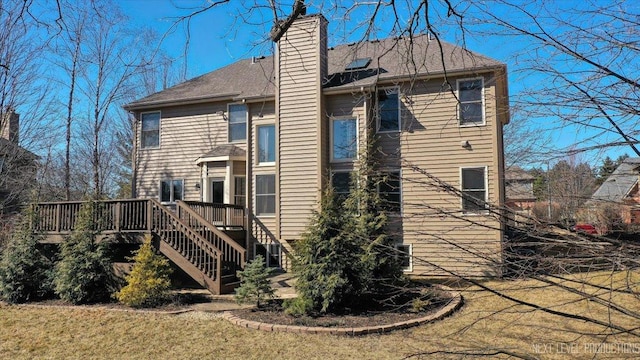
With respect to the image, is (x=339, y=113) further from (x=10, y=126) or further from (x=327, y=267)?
(x=10, y=126)

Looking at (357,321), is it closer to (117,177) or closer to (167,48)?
(167,48)

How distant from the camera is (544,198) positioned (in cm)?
207

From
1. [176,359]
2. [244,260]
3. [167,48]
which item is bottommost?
[176,359]

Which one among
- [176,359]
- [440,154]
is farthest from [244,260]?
[440,154]

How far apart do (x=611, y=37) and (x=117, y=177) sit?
98.3 feet

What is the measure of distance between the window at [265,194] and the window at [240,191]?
61 centimetres

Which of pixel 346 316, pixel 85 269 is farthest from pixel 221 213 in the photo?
pixel 346 316

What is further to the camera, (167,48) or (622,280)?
(167,48)

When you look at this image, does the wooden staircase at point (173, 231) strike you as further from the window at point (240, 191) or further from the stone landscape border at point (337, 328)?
the window at point (240, 191)

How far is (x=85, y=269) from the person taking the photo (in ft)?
31.7

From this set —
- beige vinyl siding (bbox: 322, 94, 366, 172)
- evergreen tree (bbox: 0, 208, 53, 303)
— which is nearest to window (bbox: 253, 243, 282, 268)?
beige vinyl siding (bbox: 322, 94, 366, 172)

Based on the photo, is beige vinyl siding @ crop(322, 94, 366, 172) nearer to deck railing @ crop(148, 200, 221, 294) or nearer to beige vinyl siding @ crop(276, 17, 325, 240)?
beige vinyl siding @ crop(276, 17, 325, 240)

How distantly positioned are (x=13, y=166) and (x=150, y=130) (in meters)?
6.67

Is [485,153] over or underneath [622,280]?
over
